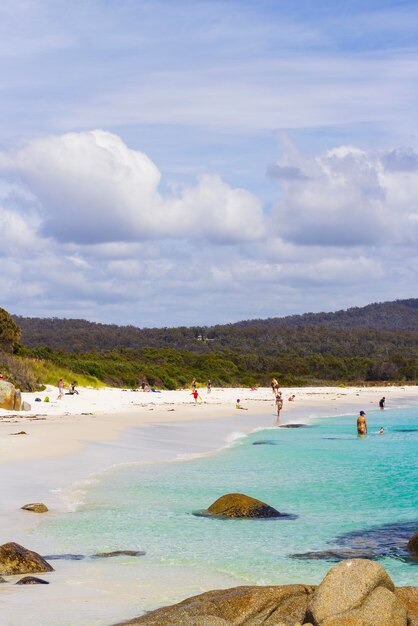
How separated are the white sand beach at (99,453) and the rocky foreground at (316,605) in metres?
1.04

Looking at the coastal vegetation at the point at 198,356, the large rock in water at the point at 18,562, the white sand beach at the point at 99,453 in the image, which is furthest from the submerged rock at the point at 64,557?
the coastal vegetation at the point at 198,356

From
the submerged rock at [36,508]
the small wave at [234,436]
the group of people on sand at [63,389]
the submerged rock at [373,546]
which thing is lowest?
the submerged rock at [373,546]

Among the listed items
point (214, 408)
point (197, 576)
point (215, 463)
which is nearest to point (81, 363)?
point (214, 408)

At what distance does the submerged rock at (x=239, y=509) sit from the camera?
15.5 metres

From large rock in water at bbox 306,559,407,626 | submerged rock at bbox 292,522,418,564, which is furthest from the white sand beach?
large rock in water at bbox 306,559,407,626

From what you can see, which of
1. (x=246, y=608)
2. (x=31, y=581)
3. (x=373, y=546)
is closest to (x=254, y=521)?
(x=373, y=546)

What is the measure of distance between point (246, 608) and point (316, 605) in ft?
2.77

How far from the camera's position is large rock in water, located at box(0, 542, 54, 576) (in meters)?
10.2

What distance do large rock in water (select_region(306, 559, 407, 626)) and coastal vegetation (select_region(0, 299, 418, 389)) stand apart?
36.9 metres

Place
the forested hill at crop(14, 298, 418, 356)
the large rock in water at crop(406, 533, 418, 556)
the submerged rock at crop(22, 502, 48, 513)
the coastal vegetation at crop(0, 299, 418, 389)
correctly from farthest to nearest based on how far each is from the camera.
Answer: the forested hill at crop(14, 298, 418, 356) → the coastal vegetation at crop(0, 299, 418, 389) → the submerged rock at crop(22, 502, 48, 513) → the large rock in water at crop(406, 533, 418, 556)

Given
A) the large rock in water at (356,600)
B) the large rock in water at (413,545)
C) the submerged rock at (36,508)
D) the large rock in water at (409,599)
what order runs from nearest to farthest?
the large rock in water at (356,600)
the large rock in water at (409,599)
the large rock in water at (413,545)
the submerged rock at (36,508)

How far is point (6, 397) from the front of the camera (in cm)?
3484

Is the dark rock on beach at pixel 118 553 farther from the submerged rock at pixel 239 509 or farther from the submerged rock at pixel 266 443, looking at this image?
the submerged rock at pixel 266 443

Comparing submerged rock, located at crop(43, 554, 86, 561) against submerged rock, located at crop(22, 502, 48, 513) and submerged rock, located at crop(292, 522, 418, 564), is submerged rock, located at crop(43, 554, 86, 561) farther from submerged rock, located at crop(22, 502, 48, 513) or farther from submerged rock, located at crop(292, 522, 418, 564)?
submerged rock, located at crop(292, 522, 418, 564)
